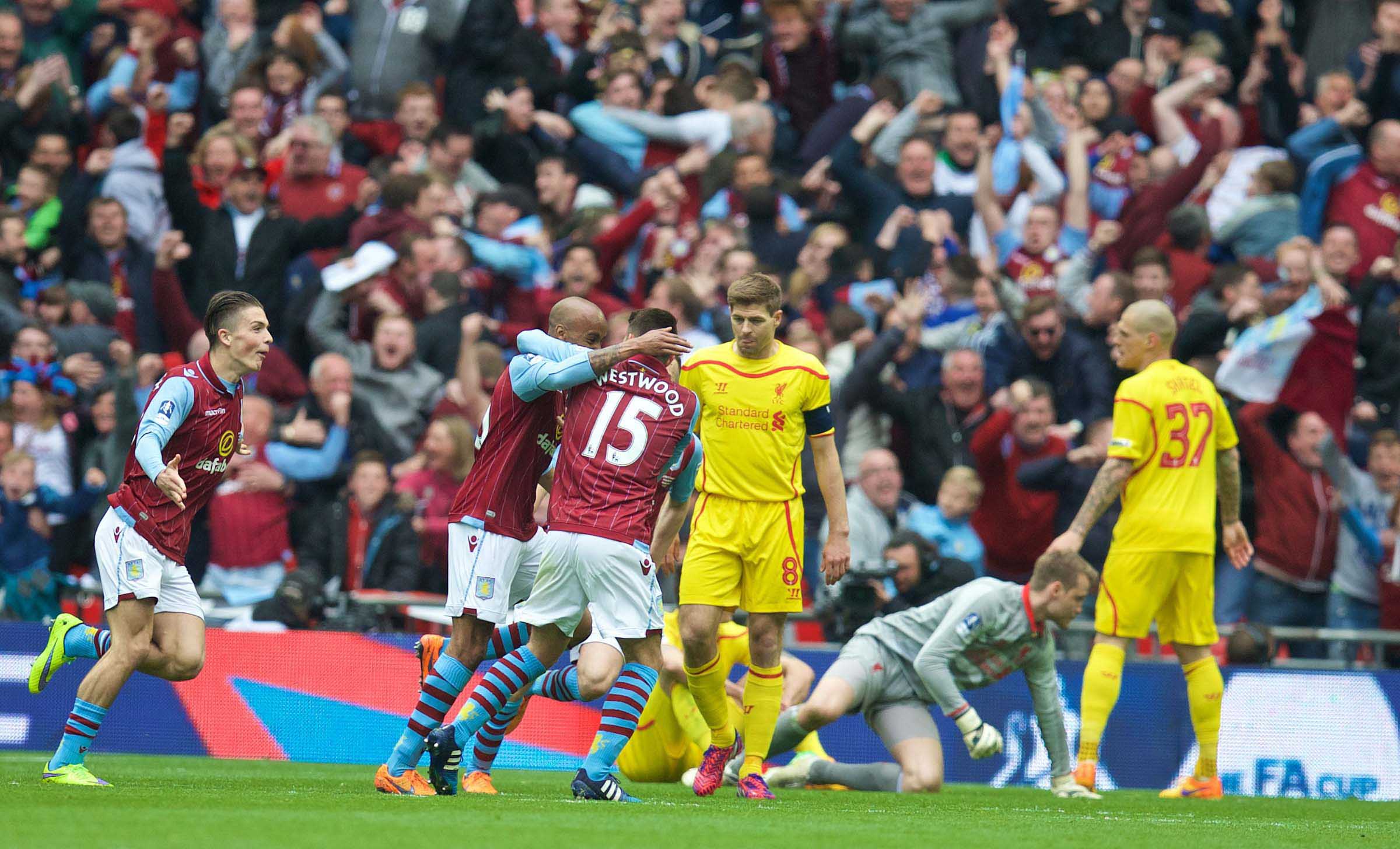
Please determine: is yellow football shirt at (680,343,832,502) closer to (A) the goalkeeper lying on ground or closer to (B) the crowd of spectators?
(A) the goalkeeper lying on ground

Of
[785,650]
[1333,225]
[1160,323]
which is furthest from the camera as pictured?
[1333,225]

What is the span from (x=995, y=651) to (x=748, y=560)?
1937 millimetres

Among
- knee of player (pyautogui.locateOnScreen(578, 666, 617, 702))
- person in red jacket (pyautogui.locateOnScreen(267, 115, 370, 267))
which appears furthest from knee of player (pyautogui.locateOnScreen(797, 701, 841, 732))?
person in red jacket (pyautogui.locateOnScreen(267, 115, 370, 267))

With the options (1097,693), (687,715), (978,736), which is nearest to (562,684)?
(687,715)

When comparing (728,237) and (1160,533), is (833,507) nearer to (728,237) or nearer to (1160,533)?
(1160,533)

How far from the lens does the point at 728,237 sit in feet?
49.5

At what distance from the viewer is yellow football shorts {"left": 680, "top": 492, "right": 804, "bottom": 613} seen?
9.20 m

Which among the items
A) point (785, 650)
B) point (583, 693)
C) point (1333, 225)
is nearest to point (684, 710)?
point (785, 650)

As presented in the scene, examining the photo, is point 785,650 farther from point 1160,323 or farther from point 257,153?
point 257,153

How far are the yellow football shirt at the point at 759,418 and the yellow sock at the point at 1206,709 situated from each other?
9.43 feet

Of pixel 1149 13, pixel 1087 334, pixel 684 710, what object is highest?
pixel 1149 13

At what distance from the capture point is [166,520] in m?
8.62

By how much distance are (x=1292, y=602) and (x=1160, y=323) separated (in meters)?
3.62

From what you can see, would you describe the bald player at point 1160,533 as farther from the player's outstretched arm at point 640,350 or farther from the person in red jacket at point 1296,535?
the player's outstretched arm at point 640,350
